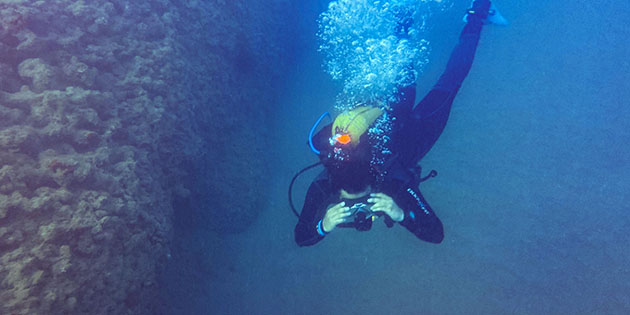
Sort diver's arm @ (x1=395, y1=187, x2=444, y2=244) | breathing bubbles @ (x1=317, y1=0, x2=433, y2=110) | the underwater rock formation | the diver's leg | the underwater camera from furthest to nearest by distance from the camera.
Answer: breathing bubbles @ (x1=317, y1=0, x2=433, y2=110) < the diver's leg < diver's arm @ (x1=395, y1=187, x2=444, y2=244) < the underwater camera < the underwater rock formation

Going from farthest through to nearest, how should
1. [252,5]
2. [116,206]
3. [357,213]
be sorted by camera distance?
[252,5] → [116,206] → [357,213]

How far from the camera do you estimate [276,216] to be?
21.4ft

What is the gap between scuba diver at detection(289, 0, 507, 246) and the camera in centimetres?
286

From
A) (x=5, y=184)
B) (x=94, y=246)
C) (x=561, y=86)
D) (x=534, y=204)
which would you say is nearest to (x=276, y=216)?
(x=94, y=246)

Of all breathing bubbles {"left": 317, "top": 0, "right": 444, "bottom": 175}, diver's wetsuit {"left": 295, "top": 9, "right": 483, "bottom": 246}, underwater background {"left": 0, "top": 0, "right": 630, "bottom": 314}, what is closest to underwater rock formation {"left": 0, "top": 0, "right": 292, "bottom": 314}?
underwater background {"left": 0, "top": 0, "right": 630, "bottom": 314}

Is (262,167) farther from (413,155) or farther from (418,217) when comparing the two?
(418,217)

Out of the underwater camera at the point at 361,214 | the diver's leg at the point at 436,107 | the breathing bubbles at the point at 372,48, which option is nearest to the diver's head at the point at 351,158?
the underwater camera at the point at 361,214

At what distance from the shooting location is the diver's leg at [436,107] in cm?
408

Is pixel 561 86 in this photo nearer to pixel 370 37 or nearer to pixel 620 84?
pixel 620 84

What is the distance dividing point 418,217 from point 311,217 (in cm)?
113

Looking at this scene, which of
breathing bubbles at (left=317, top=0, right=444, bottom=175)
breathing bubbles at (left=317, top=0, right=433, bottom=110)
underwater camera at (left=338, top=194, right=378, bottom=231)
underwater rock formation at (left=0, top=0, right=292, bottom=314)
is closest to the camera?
underwater rock formation at (left=0, top=0, right=292, bottom=314)

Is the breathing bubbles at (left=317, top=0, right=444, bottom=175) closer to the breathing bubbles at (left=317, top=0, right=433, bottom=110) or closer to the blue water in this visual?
the breathing bubbles at (left=317, top=0, right=433, bottom=110)

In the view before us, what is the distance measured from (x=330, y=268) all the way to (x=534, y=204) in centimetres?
400

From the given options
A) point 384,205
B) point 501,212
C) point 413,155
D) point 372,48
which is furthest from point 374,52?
point 384,205
